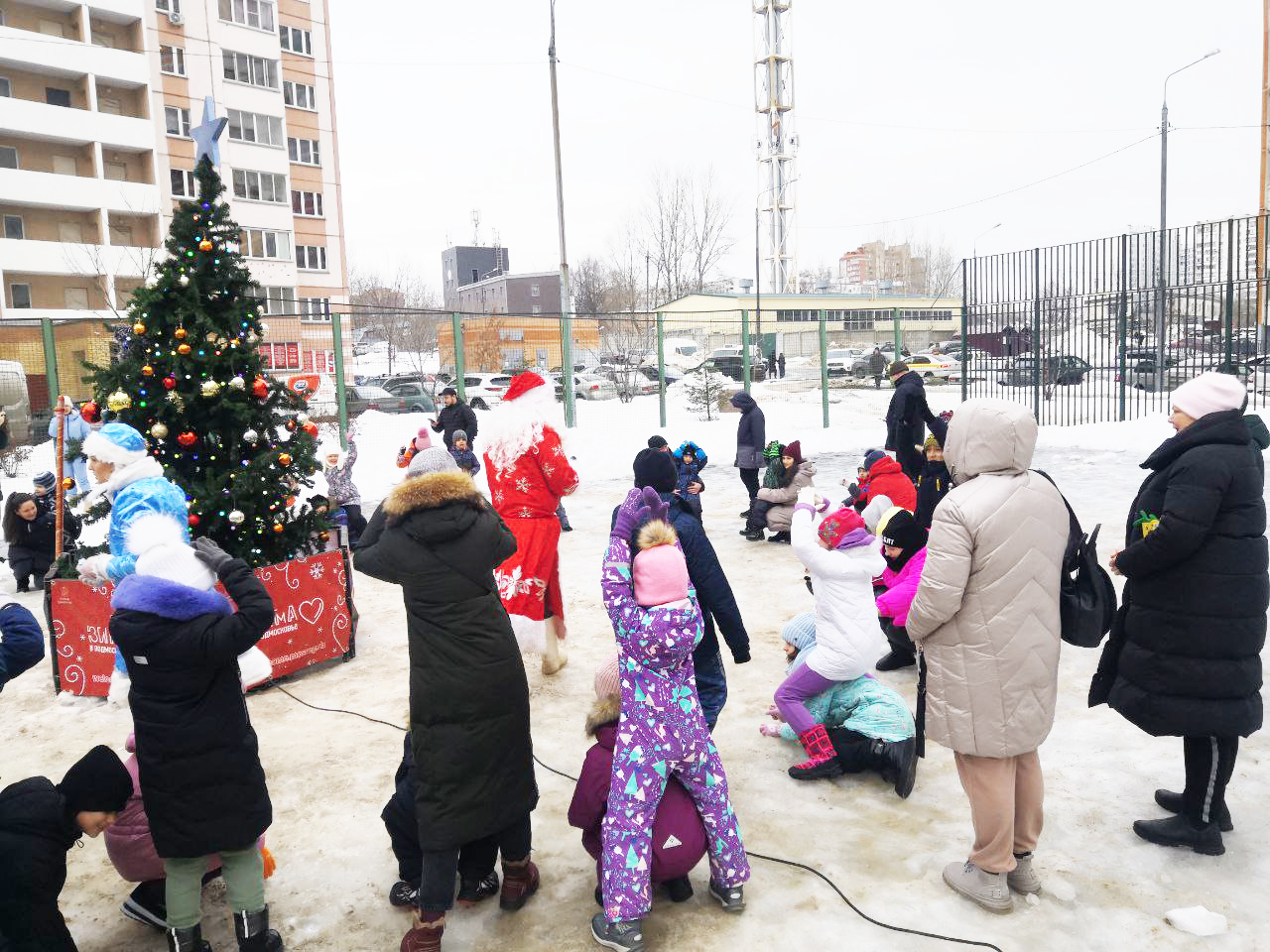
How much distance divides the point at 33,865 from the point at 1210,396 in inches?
169

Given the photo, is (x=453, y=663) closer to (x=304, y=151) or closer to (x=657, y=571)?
(x=657, y=571)

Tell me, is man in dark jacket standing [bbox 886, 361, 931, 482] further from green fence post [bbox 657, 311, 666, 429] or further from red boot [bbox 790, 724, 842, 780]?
green fence post [bbox 657, 311, 666, 429]

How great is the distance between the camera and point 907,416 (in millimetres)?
10016

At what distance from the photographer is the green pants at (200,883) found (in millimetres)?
3020

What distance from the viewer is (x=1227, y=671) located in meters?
3.36

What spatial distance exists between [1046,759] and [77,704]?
18.5 ft

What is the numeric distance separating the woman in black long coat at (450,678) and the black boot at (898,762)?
72.4 inches

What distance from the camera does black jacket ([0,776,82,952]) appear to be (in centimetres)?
255

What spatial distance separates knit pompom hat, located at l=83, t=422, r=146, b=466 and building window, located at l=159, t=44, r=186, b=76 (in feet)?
143

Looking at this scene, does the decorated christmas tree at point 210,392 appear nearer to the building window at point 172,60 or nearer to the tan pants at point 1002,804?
the tan pants at point 1002,804

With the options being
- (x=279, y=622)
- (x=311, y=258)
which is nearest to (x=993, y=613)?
(x=279, y=622)

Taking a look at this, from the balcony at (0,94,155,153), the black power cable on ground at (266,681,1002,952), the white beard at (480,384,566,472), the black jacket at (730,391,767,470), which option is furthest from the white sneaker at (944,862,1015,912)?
the balcony at (0,94,155,153)

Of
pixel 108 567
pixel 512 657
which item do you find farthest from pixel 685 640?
pixel 108 567

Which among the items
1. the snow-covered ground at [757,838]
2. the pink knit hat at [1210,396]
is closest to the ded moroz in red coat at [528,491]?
the snow-covered ground at [757,838]
